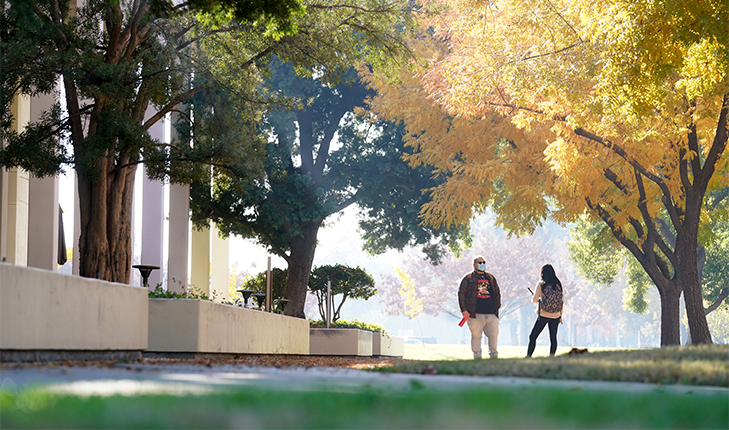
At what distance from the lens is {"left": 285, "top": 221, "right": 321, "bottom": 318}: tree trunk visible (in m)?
21.7

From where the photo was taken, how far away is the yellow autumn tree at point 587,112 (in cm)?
1123

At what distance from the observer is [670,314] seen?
54.5ft

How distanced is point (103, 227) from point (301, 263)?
10.7 metres

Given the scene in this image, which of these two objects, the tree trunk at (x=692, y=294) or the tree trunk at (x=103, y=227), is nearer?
the tree trunk at (x=103, y=227)

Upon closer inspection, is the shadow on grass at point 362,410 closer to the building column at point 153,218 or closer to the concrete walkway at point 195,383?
the concrete walkway at point 195,383

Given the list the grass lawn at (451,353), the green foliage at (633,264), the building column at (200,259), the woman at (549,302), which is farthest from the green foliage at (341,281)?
the woman at (549,302)

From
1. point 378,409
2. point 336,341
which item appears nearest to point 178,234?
point 336,341

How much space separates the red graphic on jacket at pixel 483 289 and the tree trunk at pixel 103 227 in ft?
19.7

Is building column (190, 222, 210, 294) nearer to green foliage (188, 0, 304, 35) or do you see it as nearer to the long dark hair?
the long dark hair

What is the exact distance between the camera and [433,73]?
661 inches

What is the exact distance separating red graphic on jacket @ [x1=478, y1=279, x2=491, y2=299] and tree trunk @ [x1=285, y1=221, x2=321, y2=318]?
9.17 m

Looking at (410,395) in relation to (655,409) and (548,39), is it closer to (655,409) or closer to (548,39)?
(655,409)

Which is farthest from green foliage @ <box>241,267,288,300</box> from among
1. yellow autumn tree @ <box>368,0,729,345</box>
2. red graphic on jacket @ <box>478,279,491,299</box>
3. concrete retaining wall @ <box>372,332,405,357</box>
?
red graphic on jacket @ <box>478,279,491,299</box>

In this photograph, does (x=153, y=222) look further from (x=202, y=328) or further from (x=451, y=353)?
(x=451, y=353)
